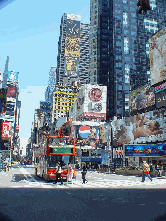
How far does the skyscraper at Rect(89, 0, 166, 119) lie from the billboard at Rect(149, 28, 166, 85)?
194ft

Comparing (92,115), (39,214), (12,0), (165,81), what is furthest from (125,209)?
(92,115)

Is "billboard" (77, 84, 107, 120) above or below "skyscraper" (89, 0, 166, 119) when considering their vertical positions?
below

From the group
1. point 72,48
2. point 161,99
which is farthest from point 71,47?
point 161,99

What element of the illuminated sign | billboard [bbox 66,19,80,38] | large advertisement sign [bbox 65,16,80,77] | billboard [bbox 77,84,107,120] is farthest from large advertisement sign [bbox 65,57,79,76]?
the illuminated sign

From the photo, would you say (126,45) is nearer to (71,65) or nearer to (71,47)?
(71,65)

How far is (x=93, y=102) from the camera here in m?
90.6

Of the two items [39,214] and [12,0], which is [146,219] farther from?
[12,0]

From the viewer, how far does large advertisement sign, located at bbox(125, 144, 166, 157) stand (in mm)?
48066

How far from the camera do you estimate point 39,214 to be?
862 centimetres

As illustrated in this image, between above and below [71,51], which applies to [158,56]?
below

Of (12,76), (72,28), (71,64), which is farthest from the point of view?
(72,28)

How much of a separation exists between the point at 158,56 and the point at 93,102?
4054 centimetres

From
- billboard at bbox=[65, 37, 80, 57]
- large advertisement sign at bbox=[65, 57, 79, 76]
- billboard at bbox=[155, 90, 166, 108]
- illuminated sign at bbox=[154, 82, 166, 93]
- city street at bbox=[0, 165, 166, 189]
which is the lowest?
city street at bbox=[0, 165, 166, 189]

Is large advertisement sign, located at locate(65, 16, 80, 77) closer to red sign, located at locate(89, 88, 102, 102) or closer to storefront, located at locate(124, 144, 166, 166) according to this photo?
red sign, located at locate(89, 88, 102, 102)
